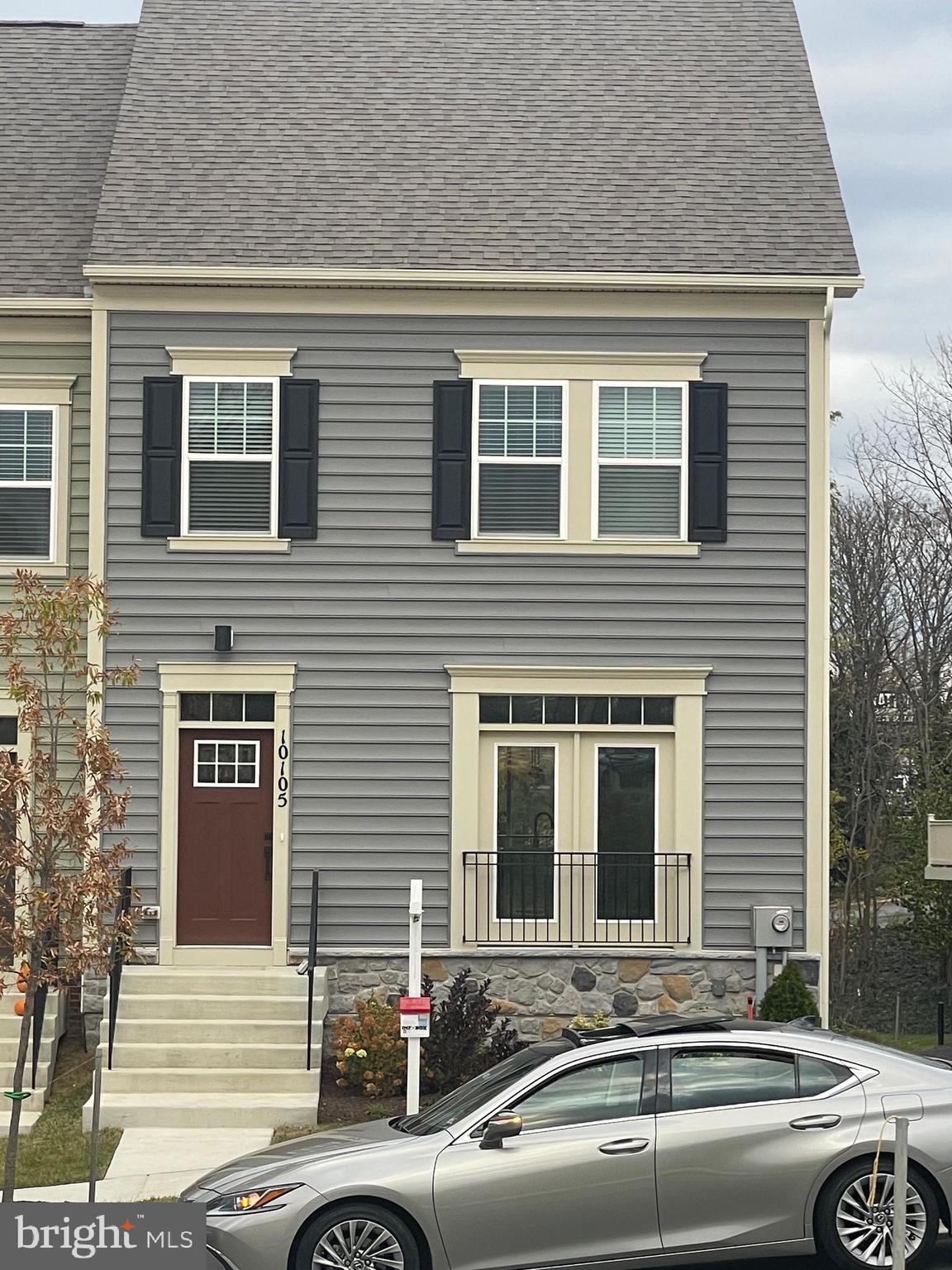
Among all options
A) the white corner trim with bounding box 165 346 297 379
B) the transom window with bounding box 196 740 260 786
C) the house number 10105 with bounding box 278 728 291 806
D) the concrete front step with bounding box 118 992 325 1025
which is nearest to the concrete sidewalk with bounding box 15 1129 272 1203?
the concrete front step with bounding box 118 992 325 1025

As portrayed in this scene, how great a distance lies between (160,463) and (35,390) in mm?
1579

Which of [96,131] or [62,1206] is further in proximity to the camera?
[96,131]

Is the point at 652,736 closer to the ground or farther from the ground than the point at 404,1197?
farther from the ground

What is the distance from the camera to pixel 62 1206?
7.05 m

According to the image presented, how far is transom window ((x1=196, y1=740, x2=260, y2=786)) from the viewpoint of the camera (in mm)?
14625

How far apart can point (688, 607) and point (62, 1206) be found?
8.87 m

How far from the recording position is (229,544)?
1457cm

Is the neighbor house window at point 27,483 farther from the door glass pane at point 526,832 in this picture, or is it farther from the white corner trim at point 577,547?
the door glass pane at point 526,832

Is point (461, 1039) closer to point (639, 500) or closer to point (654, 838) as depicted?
point (654, 838)

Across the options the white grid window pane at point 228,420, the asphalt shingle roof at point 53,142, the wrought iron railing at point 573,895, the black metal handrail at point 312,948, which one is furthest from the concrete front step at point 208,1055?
the asphalt shingle roof at point 53,142

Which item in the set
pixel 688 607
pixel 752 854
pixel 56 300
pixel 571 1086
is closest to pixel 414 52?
pixel 56 300

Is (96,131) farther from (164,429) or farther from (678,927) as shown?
(678,927)

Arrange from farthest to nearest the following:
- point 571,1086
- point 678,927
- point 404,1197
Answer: point 678,927 < point 571,1086 < point 404,1197
